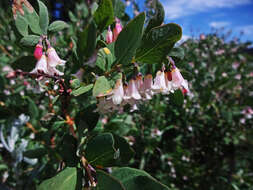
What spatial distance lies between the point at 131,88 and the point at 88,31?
27 cm

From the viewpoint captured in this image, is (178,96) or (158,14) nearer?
(158,14)

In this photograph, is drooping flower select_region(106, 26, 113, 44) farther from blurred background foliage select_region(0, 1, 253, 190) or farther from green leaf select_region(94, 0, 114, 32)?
blurred background foliage select_region(0, 1, 253, 190)

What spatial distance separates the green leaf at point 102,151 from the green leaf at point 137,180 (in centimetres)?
5

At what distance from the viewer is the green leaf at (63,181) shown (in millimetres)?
515

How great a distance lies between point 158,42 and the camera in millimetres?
520

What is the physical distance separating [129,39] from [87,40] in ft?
0.41

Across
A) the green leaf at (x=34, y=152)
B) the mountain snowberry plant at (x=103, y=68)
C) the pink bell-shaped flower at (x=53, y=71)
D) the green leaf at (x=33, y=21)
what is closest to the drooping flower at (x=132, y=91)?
the mountain snowberry plant at (x=103, y=68)

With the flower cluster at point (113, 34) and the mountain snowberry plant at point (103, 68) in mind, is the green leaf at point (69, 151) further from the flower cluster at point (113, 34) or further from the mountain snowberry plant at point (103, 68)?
the flower cluster at point (113, 34)

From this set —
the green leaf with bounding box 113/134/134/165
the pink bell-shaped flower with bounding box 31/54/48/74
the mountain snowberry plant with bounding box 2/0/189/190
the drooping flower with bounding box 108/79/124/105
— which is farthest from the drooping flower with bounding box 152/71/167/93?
the pink bell-shaped flower with bounding box 31/54/48/74

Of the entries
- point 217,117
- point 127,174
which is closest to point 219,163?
point 217,117

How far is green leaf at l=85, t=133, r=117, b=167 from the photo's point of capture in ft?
1.88

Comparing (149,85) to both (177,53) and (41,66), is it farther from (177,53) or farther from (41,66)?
(41,66)

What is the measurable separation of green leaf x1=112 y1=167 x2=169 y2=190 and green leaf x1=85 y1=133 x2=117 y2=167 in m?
0.05

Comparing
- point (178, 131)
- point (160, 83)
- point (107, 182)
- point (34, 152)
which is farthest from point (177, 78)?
point (178, 131)
